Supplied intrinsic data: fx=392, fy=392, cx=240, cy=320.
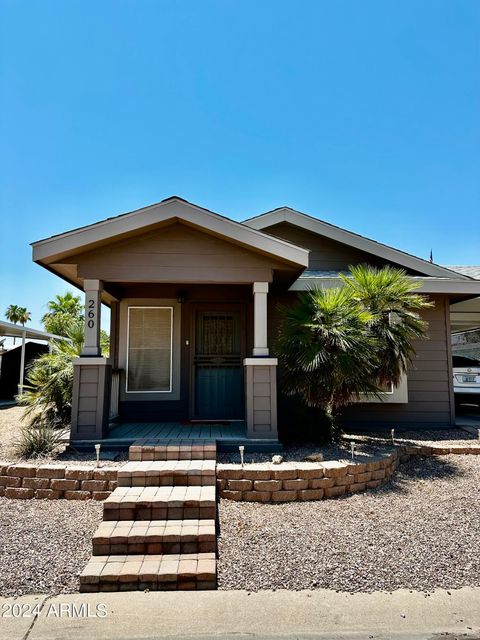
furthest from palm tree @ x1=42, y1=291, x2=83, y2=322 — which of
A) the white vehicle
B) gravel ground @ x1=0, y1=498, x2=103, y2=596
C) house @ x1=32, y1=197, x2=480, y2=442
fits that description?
gravel ground @ x1=0, y1=498, x2=103, y2=596

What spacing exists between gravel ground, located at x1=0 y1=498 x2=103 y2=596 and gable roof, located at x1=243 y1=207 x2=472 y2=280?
18.9 feet

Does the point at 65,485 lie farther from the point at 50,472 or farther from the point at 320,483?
the point at 320,483

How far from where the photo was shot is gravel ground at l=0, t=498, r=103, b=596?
2.78m

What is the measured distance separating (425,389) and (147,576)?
623 cm

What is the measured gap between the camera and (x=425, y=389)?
739 cm

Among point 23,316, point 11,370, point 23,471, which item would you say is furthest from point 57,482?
point 23,316

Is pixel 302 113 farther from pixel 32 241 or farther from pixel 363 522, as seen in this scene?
pixel 363 522

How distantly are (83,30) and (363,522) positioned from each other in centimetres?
941

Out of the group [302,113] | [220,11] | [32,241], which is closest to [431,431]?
[32,241]

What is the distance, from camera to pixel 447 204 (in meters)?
13.5

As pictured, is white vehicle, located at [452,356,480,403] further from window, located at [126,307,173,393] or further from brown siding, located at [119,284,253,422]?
window, located at [126,307,173,393]

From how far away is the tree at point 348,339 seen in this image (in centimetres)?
524

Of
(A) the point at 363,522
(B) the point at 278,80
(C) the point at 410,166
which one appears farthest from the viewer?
(C) the point at 410,166

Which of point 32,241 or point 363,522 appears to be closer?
point 363,522
